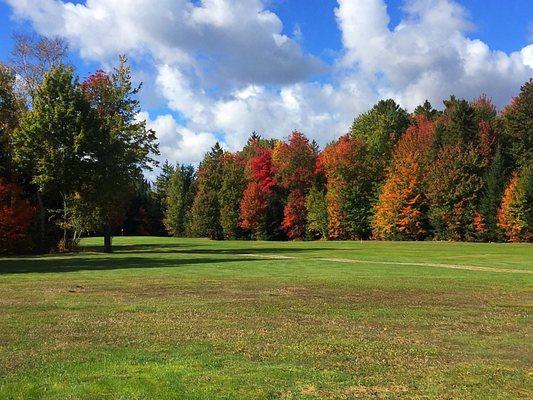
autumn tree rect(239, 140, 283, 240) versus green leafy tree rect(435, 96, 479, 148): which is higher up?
green leafy tree rect(435, 96, 479, 148)

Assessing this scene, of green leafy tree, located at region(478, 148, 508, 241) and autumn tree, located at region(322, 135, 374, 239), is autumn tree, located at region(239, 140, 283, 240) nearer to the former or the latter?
autumn tree, located at region(322, 135, 374, 239)

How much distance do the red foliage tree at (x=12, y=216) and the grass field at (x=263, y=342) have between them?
2277 centimetres

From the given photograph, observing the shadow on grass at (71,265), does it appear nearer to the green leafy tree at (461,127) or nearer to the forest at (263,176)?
the forest at (263,176)

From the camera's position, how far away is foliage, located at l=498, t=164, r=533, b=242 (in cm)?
6334

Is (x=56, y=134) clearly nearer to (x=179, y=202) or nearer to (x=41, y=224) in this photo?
(x=41, y=224)

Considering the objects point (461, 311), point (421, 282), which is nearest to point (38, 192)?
point (421, 282)

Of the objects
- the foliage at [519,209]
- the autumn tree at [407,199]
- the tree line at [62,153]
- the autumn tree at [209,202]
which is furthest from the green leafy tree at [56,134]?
the autumn tree at [209,202]

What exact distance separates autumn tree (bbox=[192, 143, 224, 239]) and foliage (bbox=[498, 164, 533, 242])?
49.8 m

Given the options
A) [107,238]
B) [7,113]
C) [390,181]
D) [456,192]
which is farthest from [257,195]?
[7,113]

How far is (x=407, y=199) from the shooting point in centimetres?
7506

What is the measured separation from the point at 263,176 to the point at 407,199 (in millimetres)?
27495

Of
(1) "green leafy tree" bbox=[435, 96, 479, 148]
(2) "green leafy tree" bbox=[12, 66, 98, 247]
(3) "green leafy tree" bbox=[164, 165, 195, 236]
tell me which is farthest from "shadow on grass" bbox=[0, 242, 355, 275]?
(3) "green leafy tree" bbox=[164, 165, 195, 236]

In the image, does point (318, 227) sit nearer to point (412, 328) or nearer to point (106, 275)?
point (106, 275)

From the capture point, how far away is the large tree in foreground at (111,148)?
1738 inches
